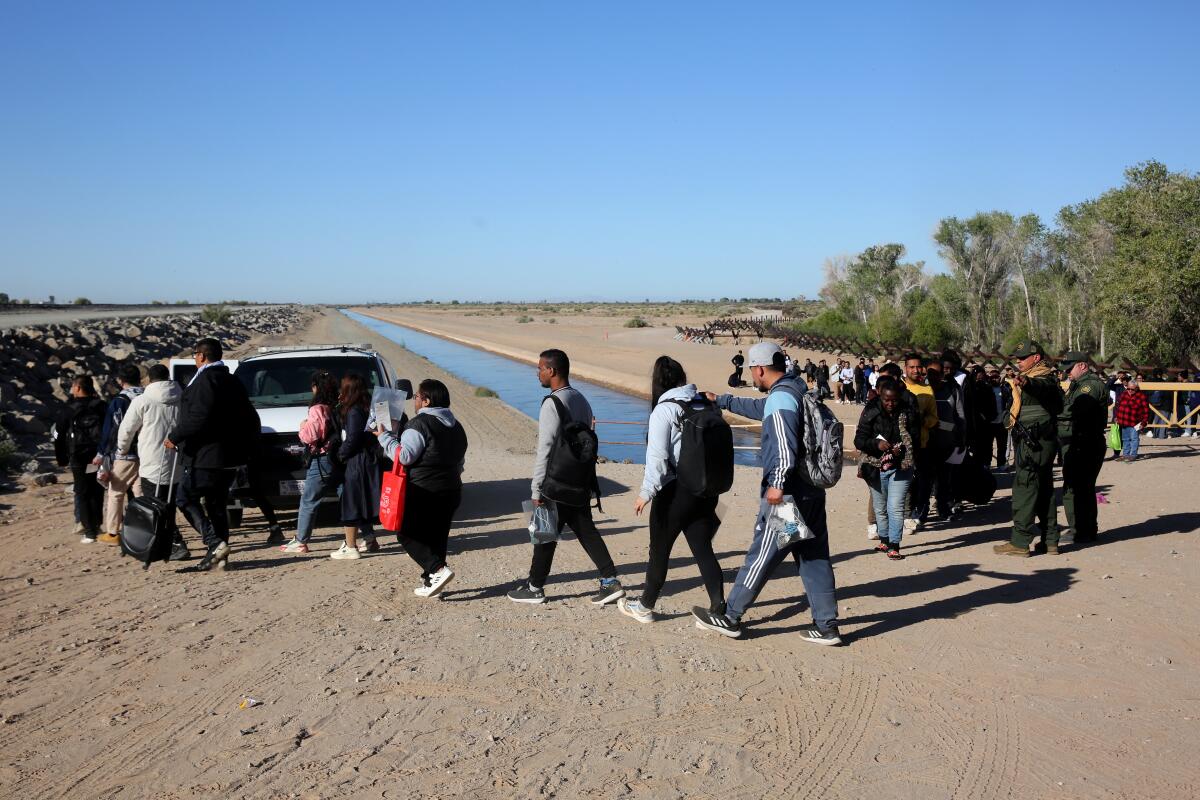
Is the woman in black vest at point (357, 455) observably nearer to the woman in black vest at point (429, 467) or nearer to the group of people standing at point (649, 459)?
the group of people standing at point (649, 459)

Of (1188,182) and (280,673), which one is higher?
(1188,182)

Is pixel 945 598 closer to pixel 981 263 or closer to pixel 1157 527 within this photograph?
pixel 1157 527

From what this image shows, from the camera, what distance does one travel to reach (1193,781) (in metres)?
4.34

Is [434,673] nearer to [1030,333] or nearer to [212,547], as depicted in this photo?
[212,547]

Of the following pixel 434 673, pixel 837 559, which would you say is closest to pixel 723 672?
pixel 434 673

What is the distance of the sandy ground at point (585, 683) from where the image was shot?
4.47 meters

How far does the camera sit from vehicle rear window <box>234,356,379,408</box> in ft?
37.1

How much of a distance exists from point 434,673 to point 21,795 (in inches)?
85.7

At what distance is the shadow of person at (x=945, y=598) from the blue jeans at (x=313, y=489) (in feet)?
13.7

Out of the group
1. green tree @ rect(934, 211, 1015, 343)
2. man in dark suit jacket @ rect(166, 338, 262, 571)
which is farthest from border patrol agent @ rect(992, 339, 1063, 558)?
green tree @ rect(934, 211, 1015, 343)

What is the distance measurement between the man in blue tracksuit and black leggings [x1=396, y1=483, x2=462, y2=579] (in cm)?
215

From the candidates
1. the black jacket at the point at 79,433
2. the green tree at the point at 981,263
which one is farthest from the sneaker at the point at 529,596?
the green tree at the point at 981,263

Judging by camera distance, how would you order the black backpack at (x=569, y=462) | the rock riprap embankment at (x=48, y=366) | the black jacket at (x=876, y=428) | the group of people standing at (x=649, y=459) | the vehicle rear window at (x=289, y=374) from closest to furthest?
the group of people standing at (x=649, y=459) → the black backpack at (x=569, y=462) → the black jacket at (x=876, y=428) → the vehicle rear window at (x=289, y=374) → the rock riprap embankment at (x=48, y=366)

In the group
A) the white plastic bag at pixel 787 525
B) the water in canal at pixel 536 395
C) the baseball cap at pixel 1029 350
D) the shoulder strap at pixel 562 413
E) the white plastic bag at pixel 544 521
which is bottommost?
the water in canal at pixel 536 395
